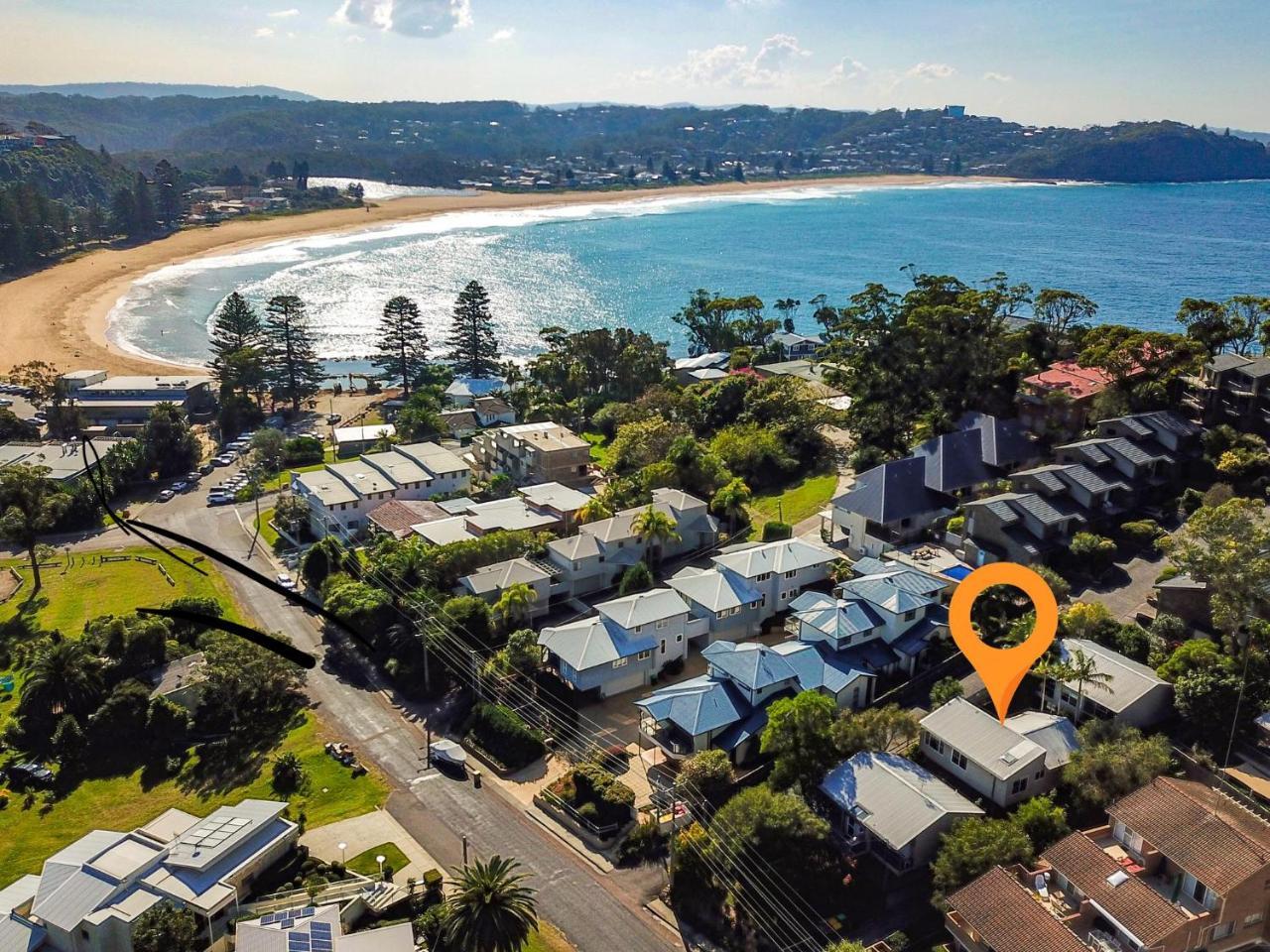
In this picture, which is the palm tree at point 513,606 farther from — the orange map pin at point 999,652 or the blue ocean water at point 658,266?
the blue ocean water at point 658,266

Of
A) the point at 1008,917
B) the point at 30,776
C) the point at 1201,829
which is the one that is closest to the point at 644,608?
the point at 1008,917

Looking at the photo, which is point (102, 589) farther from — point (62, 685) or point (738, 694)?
point (738, 694)

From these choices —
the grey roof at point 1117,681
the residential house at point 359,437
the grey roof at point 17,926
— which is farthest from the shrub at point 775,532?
the residential house at point 359,437

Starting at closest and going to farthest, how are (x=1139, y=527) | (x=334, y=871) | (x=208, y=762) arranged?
1. (x=334, y=871)
2. (x=208, y=762)
3. (x=1139, y=527)

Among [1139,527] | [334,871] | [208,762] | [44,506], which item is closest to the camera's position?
[334,871]

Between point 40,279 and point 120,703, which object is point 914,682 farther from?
point 40,279

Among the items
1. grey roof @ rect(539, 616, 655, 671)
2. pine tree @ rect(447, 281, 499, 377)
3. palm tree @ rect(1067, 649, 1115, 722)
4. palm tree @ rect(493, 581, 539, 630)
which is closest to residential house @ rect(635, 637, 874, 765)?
grey roof @ rect(539, 616, 655, 671)

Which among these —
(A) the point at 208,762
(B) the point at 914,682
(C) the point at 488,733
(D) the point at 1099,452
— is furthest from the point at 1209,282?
(A) the point at 208,762

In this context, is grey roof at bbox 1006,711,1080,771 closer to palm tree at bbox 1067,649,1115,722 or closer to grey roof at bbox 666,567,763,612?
palm tree at bbox 1067,649,1115,722
